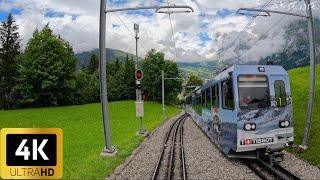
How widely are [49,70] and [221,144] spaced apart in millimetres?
71286

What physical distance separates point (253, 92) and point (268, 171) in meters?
2.77

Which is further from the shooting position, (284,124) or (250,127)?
(284,124)

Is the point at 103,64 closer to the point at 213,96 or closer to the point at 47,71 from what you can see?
the point at 213,96

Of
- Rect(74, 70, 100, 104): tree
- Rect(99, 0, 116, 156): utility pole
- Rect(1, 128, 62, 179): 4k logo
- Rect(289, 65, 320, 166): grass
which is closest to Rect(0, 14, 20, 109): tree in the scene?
Rect(74, 70, 100, 104): tree

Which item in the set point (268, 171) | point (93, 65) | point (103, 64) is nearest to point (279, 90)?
point (268, 171)

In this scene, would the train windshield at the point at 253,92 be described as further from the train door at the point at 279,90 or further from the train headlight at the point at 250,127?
the train headlight at the point at 250,127

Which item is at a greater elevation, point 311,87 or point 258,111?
point 311,87

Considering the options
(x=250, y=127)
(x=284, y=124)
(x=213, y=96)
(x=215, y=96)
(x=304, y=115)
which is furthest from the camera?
(x=304, y=115)

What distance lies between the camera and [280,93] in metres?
16.0

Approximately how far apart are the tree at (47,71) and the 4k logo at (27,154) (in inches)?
3178

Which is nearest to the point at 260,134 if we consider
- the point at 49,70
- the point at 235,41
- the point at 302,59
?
the point at 235,41

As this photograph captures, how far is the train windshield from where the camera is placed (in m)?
15.7

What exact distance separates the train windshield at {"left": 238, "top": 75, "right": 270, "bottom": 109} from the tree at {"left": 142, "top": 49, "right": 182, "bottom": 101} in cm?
9329

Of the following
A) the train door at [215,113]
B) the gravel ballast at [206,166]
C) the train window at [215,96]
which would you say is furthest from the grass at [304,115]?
the train window at [215,96]
